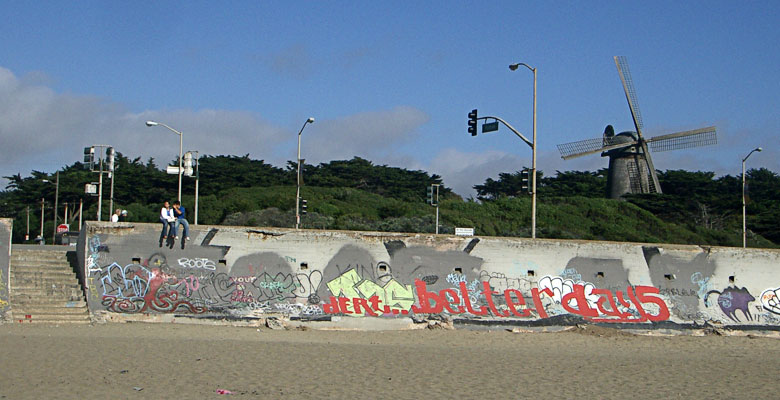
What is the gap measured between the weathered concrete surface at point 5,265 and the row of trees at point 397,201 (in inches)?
1359

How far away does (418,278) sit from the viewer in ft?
75.0

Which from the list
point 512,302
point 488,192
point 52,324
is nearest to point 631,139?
point 488,192

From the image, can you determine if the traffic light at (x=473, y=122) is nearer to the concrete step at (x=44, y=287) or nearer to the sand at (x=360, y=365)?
the sand at (x=360, y=365)

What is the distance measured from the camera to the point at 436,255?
23.2 metres

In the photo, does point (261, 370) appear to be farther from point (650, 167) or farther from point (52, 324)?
point (650, 167)

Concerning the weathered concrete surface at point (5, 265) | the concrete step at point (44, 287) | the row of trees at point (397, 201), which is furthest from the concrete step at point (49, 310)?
the row of trees at point (397, 201)

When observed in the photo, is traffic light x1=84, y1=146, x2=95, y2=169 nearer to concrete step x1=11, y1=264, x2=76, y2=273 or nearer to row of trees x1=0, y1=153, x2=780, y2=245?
concrete step x1=11, y1=264, x2=76, y2=273

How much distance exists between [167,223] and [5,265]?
4.56m

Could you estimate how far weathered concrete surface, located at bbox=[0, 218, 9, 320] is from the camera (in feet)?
64.8

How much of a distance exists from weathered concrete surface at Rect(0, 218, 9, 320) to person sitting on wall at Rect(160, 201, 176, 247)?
4215mm

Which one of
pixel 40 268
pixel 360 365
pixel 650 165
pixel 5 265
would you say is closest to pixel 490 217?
pixel 650 165

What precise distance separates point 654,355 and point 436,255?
729 centimetres

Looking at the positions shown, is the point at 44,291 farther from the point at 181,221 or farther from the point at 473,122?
the point at 473,122

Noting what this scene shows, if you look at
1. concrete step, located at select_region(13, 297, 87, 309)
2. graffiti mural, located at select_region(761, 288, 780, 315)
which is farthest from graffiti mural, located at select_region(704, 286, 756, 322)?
concrete step, located at select_region(13, 297, 87, 309)
